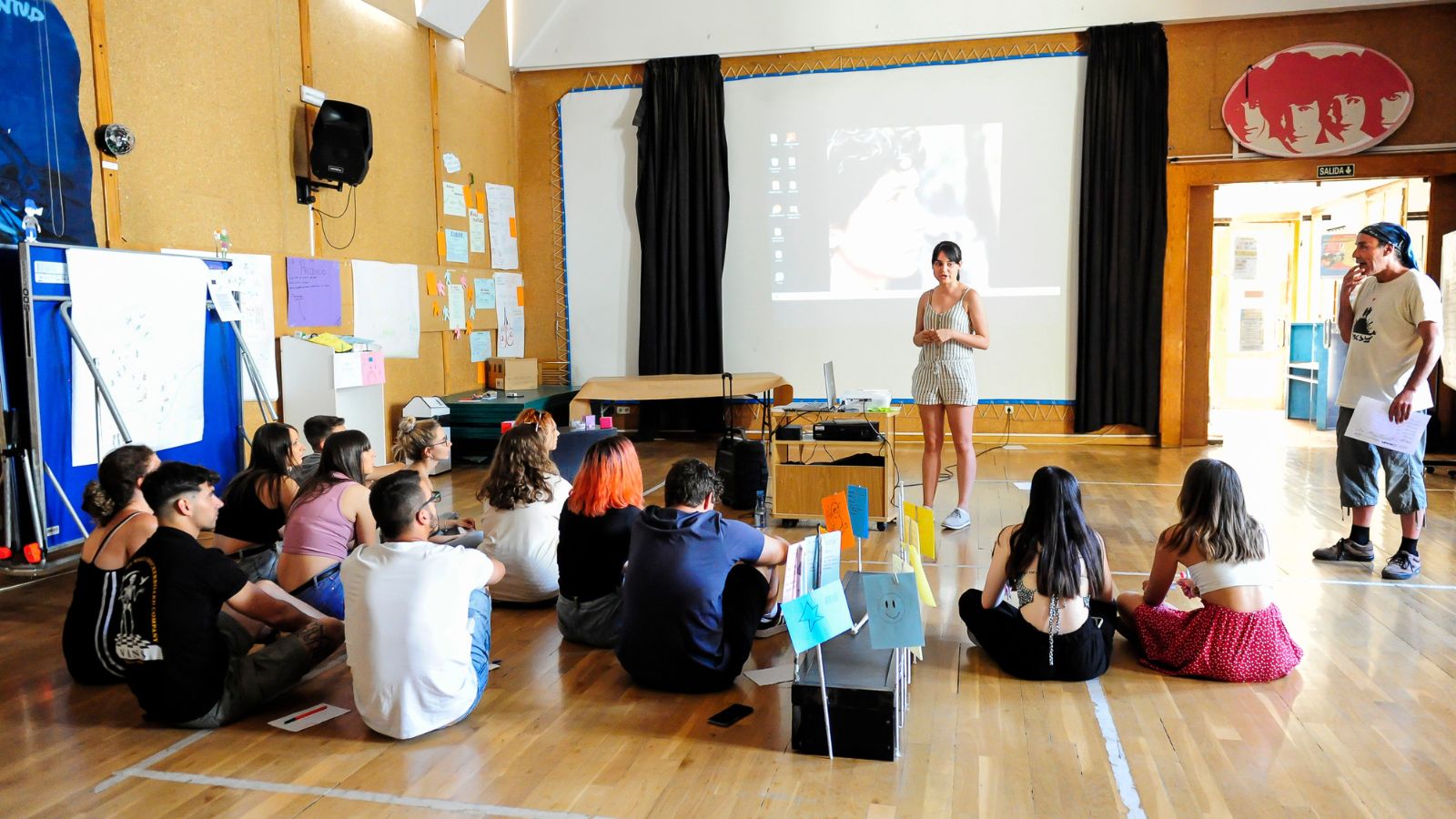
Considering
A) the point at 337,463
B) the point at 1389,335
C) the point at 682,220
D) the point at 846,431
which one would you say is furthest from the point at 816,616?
the point at 682,220

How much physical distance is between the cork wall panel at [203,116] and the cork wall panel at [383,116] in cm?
39

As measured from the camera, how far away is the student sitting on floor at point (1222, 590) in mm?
2961

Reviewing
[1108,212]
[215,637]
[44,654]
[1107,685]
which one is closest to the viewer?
[215,637]

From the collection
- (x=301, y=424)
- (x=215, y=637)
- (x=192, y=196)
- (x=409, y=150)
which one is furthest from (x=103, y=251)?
(x=409, y=150)

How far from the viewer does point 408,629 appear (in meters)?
2.58

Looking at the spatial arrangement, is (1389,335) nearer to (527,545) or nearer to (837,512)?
(837,512)

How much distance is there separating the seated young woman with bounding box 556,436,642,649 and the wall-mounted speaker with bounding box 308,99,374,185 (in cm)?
379

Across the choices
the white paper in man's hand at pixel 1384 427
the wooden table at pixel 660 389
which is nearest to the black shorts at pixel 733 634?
the white paper in man's hand at pixel 1384 427

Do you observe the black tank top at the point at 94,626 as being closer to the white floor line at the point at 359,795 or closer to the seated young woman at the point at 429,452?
the white floor line at the point at 359,795

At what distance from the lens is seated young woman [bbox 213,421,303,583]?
12.0 ft

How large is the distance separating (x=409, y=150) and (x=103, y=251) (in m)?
3.14

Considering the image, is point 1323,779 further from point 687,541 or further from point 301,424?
point 301,424

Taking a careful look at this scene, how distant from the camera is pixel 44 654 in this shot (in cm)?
345

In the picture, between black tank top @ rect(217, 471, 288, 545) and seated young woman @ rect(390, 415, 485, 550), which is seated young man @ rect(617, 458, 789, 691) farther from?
black tank top @ rect(217, 471, 288, 545)
